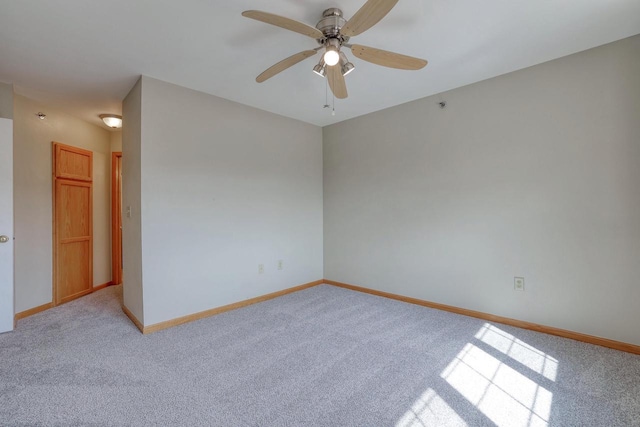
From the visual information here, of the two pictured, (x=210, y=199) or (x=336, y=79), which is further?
(x=210, y=199)

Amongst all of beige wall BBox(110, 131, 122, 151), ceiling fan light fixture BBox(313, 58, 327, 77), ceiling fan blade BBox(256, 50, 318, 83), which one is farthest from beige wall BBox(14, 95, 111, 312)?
ceiling fan light fixture BBox(313, 58, 327, 77)

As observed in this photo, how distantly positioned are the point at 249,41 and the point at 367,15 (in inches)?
41.3

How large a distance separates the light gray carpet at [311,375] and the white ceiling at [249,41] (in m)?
2.40

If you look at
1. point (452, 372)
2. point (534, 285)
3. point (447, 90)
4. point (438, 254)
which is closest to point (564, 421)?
point (452, 372)

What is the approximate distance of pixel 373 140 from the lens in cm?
395

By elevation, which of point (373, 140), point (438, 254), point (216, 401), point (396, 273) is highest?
point (373, 140)

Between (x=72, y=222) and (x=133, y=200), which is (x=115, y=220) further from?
(x=133, y=200)

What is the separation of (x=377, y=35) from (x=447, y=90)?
1423 millimetres

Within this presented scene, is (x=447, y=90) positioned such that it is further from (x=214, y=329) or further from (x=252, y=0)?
(x=214, y=329)

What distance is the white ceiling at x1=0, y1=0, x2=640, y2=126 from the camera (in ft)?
6.19

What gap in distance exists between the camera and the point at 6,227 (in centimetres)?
276

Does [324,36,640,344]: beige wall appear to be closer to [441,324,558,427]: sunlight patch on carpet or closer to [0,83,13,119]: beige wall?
[441,324,558,427]: sunlight patch on carpet

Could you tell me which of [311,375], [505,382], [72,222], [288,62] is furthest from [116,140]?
[505,382]

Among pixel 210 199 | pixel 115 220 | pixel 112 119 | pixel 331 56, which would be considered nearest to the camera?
pixel 331 56
